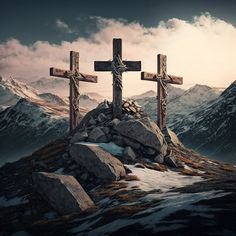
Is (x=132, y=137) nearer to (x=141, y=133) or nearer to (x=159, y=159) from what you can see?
(x=141, y=133)

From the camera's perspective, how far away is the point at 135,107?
32.4 meters

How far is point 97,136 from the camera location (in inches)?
1109

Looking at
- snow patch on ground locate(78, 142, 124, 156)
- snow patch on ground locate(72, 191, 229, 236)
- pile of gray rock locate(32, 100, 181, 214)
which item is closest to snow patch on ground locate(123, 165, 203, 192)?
pile of gray rock locate(32, 100, 181, 214)

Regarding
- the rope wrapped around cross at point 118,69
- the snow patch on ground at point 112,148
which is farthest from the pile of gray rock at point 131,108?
the snow patch on ground at point 112,148

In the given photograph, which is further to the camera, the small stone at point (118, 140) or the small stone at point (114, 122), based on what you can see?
the small stone at point (114, 122)

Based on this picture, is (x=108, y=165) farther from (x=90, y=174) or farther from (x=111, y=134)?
(x=111, y=134)

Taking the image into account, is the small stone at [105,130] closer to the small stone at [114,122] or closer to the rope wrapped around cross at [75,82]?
the small stone at [114,122]

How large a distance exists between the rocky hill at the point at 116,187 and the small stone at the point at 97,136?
66 millimetres

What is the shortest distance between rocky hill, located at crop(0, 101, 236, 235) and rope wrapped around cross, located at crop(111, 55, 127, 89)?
6.79 feet

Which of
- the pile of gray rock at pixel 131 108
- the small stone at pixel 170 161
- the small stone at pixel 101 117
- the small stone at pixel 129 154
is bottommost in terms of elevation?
the small stone at pixel 170 161

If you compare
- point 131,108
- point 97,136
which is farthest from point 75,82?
point 97,136

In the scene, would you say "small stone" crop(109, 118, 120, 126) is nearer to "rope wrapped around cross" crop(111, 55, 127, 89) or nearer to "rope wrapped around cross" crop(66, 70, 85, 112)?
"rope wrapped around cross" crop(111, 55, 127, 89)

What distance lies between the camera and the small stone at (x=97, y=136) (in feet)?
92.2

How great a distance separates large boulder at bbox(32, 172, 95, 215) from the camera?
2031cm
